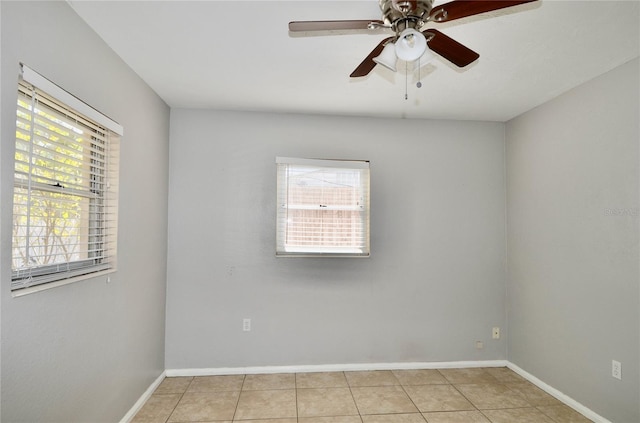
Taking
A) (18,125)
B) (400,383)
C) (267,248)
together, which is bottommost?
(400,383)

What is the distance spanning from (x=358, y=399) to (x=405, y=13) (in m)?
2.67

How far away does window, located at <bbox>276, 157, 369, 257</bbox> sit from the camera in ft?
10.8

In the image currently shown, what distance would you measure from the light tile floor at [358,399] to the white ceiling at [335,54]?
2.45 meters

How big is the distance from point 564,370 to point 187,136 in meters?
3.76

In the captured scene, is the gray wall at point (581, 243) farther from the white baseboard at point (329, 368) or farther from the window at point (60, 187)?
the window at point (60, 187)

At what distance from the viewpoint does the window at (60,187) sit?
147cm

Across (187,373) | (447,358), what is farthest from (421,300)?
(187,373)

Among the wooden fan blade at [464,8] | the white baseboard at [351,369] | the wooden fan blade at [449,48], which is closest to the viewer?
the wooden fan blade at [464,8]

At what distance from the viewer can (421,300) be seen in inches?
135

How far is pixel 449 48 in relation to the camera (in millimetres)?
1591

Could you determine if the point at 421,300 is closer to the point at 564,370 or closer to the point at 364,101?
the point at 564,370

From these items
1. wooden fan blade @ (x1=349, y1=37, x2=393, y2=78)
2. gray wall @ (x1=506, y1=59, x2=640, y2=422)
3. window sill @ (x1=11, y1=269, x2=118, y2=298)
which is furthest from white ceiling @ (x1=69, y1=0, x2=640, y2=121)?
window sill @ (x1=11, y1=269, x2=118, y2=298)

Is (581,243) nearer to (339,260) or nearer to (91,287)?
(339,260)

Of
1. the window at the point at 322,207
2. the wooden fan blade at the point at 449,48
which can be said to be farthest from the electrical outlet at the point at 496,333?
the wooden fan blade at the point at 449,48
